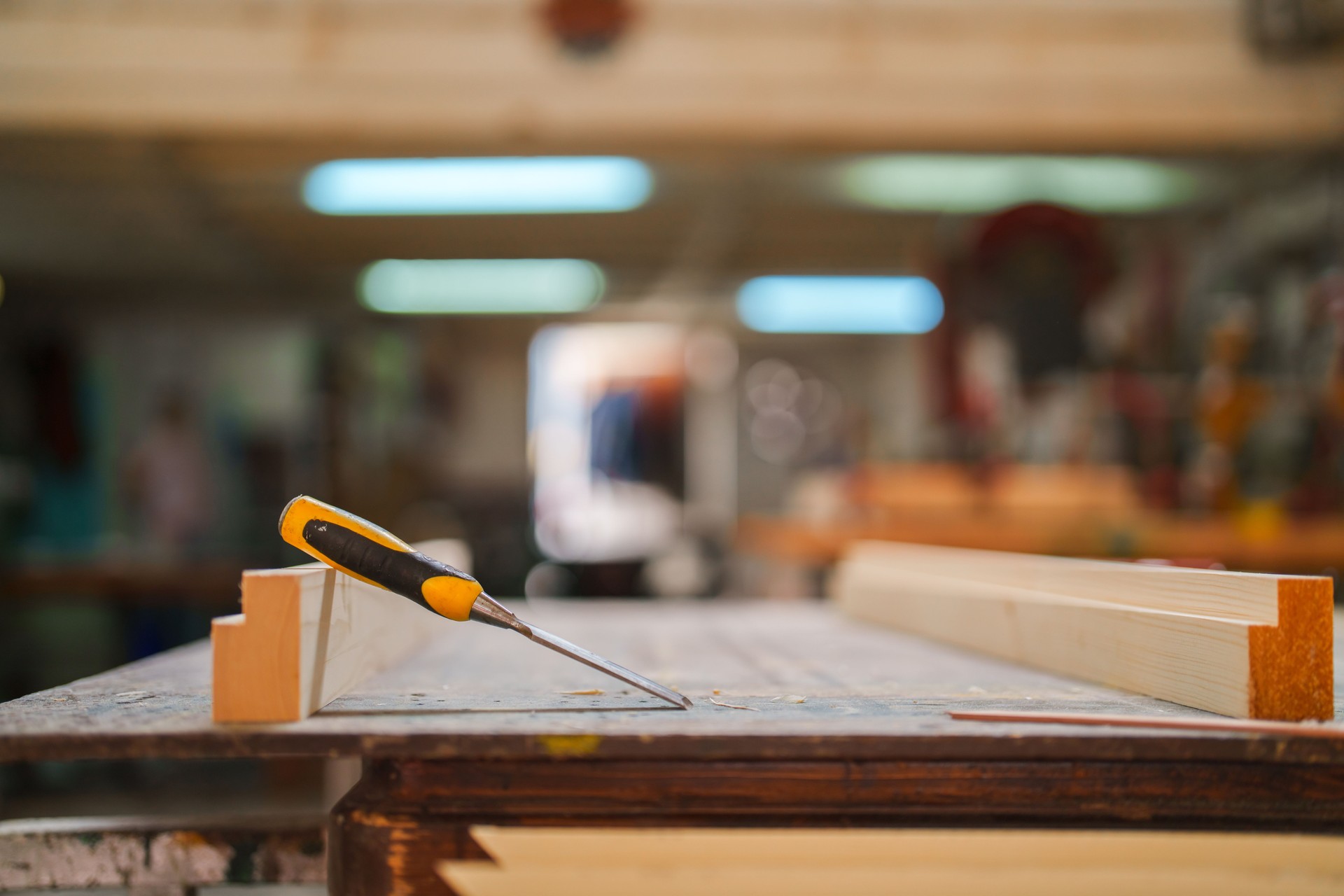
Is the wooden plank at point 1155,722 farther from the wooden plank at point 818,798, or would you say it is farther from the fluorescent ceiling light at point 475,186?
the fluorescent ceiling light at point 475,186

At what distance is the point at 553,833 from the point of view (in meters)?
0.63

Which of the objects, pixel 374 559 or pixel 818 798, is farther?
pixel 374 559

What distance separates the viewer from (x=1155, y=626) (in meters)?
0.82

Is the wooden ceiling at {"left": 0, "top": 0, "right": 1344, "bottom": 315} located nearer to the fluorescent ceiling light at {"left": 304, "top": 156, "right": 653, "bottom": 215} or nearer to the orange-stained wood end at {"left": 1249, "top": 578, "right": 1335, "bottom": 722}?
the fluorescent ceiling light at {"left": 304, "top": 156, "right": 653, "bottom": 215}

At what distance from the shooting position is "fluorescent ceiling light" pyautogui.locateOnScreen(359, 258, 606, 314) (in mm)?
6426

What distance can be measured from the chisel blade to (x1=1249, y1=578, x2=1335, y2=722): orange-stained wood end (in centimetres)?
46

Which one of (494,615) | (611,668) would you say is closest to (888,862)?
(611,668)

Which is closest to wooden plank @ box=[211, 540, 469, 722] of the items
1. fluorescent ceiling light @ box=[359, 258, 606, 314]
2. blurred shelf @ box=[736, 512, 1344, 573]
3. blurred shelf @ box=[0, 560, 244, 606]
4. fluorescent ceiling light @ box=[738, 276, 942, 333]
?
blurred shelf @ box=[736, 512, 1344, 573]

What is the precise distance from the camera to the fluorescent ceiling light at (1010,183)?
439 centimetres

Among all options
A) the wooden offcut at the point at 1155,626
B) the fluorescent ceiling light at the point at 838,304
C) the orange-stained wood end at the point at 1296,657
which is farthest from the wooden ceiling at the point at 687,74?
the fluorescent ceiling light at the point at 838,304

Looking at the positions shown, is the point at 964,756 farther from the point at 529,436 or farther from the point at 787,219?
the point at 529,436

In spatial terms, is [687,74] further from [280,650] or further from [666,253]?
[280,650]

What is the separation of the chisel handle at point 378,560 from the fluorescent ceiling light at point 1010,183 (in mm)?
3947

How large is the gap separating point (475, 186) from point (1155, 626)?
13.6 feet
